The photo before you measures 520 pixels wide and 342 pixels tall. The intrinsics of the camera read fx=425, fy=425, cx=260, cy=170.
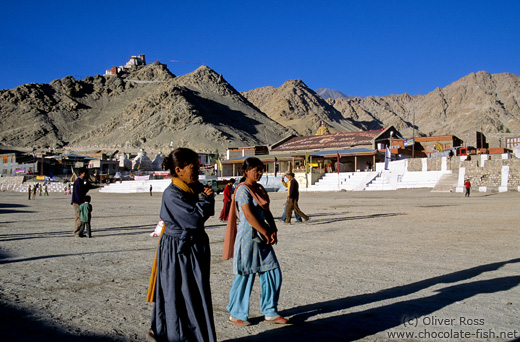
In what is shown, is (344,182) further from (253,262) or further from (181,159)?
(181,159)

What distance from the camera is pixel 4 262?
688 cm

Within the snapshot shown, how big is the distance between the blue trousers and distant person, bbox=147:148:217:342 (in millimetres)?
772

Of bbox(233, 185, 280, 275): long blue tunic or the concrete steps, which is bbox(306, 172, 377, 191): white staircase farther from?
bbox(233, 185, 280, 275): long blue tunic

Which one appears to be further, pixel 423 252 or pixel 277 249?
pixel 277 249

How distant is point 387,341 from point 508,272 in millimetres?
3249

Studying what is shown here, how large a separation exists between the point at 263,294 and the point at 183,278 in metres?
1.05

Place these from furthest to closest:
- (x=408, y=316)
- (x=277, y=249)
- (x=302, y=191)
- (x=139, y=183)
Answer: (x=139, y=183)
(x=302, y=191)
(x=277, y=249)
(x=408, y=316)

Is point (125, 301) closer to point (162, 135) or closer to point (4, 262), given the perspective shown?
point (4, 262)

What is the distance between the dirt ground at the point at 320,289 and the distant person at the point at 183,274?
53 centimetres

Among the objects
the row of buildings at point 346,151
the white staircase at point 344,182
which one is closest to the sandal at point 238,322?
the white staircase at point 344,182

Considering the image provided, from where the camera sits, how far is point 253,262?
13.0 feet

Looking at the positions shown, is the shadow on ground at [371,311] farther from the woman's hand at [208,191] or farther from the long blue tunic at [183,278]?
the woman's hand at [208,191]

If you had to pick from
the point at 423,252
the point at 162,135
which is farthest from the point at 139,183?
Result: the point at 162,135

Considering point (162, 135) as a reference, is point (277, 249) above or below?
below
